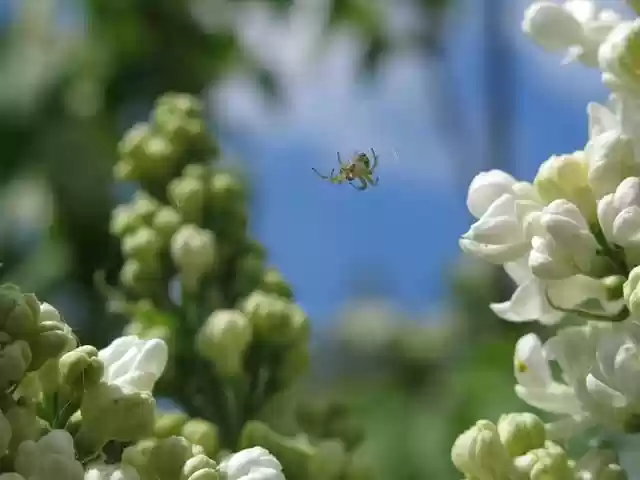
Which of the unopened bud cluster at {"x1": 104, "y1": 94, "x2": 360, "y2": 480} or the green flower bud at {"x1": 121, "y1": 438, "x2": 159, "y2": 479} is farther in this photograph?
the unopened bud cluster at {"x1": 104, "y1": 94, "x2": 360, "y2": 480}

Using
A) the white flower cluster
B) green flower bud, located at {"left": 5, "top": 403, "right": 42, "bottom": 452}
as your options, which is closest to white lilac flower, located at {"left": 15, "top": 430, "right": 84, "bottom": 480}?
green flower bud, located at {"left": 5, "top": 403, "right": 42, "bottom": 452}

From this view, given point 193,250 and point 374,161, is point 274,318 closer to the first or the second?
point 193,250

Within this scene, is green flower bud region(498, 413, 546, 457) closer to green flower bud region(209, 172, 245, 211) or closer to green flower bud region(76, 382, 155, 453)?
green flower bud region(76, 382, 155, 453)

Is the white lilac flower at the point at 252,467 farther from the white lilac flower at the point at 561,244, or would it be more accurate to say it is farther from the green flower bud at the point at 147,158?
the green flower bud at the point at 147,158

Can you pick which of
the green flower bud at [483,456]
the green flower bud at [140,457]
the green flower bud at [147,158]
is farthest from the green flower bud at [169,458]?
the green flower bud at [147,158]

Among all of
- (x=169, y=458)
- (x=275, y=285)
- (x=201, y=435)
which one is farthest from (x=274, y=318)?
(x=169, y=458)

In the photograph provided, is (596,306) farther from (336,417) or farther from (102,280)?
(102,280)

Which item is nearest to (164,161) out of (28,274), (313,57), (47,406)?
(47,406)
